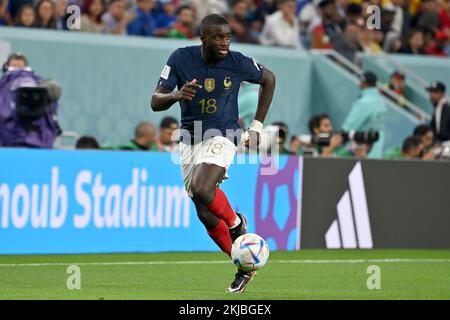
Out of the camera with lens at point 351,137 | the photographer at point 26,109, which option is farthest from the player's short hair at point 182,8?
the photographer at point 26,109

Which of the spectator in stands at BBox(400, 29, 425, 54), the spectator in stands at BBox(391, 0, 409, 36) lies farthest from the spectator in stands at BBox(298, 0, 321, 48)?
the spectator in stands at BBox(400, 29, 425, 54)

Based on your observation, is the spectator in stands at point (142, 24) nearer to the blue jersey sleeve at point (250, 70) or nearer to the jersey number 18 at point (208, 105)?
the blue jersey sleeve at point (250, 70)

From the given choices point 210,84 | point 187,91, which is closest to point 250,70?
point 210,84

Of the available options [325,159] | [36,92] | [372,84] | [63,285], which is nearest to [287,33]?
[372,84]

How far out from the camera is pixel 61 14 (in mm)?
Answer: 20094

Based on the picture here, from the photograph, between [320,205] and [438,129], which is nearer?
[320,205]

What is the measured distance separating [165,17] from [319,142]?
485 cm

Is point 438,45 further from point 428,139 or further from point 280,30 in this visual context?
point 428,139

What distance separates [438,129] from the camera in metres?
22.0

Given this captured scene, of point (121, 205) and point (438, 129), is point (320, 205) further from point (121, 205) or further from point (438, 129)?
point (438, 129)

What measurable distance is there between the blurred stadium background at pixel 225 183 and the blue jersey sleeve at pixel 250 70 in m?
1.91

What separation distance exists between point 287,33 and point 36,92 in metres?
8.05

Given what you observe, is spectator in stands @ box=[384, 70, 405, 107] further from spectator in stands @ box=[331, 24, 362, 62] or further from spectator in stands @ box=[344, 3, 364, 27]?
spectator in stands @ box=[344, 3, 364, 27]

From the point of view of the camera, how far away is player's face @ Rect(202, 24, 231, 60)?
1115cm
